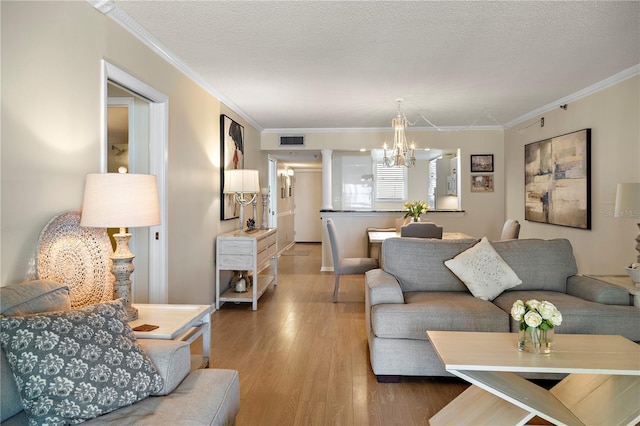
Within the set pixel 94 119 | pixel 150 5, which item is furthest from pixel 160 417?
pixel 150 5

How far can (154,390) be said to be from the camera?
1572mm

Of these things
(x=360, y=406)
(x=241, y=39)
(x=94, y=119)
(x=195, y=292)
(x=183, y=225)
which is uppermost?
(x=241, y=39)

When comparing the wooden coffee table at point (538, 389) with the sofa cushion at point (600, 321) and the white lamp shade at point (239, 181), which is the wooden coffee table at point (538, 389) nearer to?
the sofa cushion at point (600, 321)

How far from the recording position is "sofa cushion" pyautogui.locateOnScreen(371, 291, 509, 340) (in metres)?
2.66

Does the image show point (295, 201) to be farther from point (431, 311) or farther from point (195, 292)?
point (431, 311)

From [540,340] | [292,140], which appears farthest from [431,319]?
[292,140]

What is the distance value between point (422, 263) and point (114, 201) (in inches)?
90.1

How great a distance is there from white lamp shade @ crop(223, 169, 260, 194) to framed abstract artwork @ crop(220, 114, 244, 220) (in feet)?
0.20

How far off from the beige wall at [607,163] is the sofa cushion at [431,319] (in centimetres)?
202

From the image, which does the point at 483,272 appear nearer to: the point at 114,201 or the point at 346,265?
the point at 346,265

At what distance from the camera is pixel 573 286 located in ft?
10.3

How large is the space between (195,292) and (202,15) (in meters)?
2.51

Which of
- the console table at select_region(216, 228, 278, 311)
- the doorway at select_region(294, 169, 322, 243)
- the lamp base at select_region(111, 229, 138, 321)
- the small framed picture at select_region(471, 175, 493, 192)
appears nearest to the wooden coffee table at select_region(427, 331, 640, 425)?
the lamp base at select_region(111, 229, 138, 321)

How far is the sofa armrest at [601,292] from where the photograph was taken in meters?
2.79
